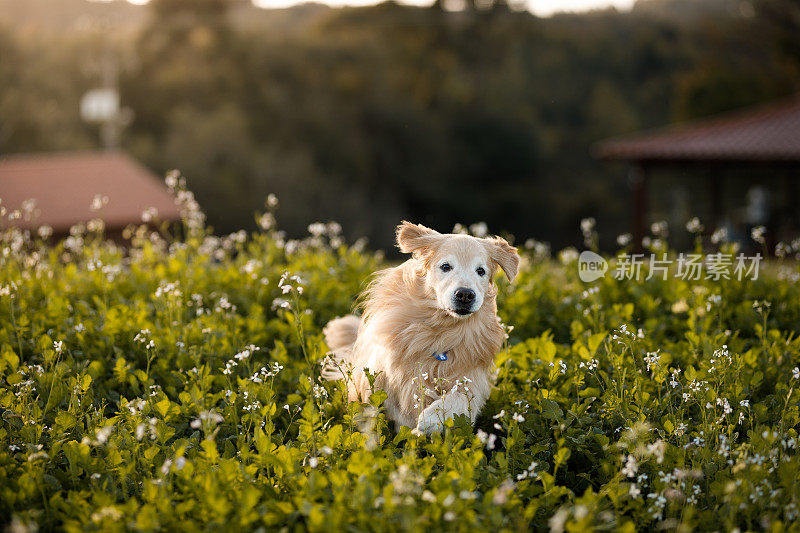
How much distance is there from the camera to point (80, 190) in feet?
71.9

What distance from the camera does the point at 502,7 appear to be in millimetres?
51281

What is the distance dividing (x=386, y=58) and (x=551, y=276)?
3987cm

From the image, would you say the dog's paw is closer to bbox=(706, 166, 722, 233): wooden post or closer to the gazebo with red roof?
the gazebo with red roof

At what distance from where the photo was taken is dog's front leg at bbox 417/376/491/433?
380cm

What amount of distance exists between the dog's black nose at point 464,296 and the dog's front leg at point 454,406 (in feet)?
1.42

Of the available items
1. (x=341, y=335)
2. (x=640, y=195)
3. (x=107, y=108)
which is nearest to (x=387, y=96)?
(x=107, y=108)

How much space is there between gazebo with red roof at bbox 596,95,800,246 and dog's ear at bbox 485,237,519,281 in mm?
14416

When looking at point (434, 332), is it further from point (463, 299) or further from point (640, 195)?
point (640, 195)

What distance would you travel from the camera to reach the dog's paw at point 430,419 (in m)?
3.79

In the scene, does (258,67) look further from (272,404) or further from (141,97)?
(272,404)

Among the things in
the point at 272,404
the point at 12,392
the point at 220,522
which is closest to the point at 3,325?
the point at 12,392

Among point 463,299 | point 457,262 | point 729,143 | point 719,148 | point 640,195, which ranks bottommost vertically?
point 640,195

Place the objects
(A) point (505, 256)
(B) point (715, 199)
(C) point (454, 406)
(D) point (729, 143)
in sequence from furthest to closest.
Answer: (B) point (715, 199) → (D) point (729, 143) → (A) point (505, 256) → (C) point (454, 406)

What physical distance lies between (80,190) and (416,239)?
2022 cm
